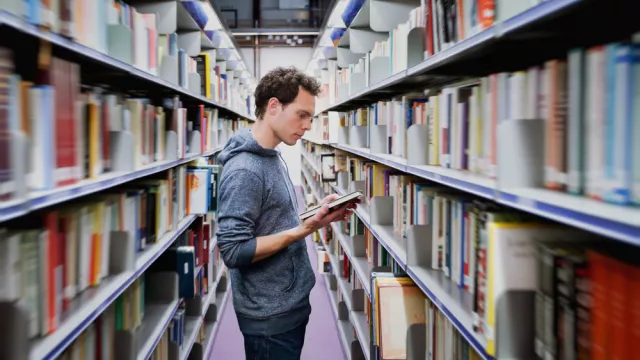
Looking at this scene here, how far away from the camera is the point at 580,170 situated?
0.90 m

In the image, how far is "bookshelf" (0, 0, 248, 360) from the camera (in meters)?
1.08

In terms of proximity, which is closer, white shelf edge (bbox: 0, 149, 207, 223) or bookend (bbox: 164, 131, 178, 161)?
white shelf edge (bbox: 0, 149, 207, 223)

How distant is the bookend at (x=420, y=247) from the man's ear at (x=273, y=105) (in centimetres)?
75

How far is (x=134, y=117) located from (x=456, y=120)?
53.2 inches

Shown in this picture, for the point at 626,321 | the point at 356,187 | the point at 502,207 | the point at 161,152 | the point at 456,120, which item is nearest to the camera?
the point at 626,321

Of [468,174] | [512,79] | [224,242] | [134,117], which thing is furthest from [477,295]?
[134,117]

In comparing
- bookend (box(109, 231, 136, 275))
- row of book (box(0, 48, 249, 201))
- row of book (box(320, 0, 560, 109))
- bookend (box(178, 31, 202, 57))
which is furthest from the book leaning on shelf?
bookend (box(178, 31, 202, 57))

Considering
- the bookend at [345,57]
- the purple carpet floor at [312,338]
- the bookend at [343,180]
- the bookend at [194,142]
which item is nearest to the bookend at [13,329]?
the bookend at [194,142]

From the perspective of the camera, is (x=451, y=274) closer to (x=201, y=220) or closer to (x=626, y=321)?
(x=626, y=321)

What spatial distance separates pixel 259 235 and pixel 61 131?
0.84 m

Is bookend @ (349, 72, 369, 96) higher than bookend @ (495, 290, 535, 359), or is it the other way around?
bookend @ (349, 72, 369, 96)

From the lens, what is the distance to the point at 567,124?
0.94m

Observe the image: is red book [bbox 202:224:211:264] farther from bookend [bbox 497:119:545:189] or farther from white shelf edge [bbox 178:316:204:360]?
bookend [bbox 497:119:545:189]

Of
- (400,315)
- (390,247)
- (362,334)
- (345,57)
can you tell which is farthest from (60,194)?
(345,57)
